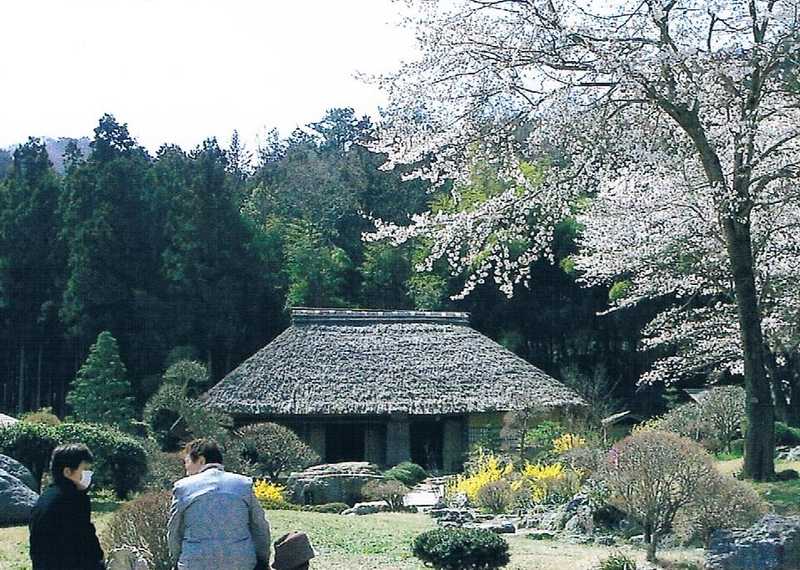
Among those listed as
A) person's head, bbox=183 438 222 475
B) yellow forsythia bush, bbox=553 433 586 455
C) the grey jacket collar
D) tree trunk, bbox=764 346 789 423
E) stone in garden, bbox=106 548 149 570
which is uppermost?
tree trunk, bbox=764 346 789 423

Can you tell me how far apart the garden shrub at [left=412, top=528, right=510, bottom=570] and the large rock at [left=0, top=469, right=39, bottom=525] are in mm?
6740

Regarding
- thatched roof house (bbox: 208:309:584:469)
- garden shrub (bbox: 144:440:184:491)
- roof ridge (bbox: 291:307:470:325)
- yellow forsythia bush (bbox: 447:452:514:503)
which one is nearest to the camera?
garden shrub (bbox: 144:440:184:491)

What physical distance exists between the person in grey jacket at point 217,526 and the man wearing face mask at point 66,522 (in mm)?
483

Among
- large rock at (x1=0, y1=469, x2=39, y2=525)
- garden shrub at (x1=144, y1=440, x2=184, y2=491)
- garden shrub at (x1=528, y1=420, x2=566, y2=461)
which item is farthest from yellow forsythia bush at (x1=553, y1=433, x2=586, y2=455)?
large rock at (x1=0, y1=469, x2=39, y2=525)

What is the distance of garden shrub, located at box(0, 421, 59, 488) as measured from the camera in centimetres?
1669

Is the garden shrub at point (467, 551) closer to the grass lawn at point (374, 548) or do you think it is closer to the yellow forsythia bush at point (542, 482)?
the grass lawn at point (374, 548)

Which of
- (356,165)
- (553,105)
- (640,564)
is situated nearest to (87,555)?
(640,564)

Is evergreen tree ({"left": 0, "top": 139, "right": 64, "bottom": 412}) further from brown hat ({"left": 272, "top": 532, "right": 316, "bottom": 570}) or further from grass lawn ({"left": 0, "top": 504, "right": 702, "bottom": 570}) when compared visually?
brown hat ({"left": 272, "top": 532, "right": 316, "bottom": 570})

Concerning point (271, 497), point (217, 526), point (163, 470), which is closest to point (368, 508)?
point (271, 497)

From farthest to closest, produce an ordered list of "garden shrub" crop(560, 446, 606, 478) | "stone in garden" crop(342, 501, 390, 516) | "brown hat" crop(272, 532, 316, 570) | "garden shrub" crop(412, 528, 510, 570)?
"stone in garden" crop(342, 501, 390, 516) → "garden shrub" crop(560, 446, 606, 478) → "garden shrub" crop(412, 528, 510, 570) → "brown hat" crop(272, 532, 316, 570)

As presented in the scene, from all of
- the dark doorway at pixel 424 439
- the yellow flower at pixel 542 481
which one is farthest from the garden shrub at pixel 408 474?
the yellow flower at pixel 542 481

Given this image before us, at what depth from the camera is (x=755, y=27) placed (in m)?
14.0

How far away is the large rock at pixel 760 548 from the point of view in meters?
9.91

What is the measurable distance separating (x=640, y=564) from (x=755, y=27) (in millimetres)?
7097
